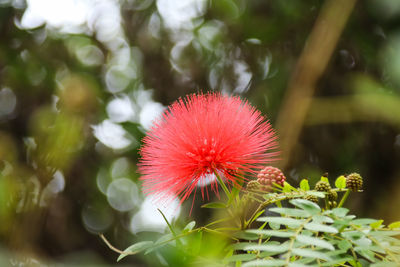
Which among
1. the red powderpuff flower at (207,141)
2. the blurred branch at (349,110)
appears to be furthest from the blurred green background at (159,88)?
the red powderpuff flower at (207,141)

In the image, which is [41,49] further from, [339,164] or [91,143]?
[339,164]

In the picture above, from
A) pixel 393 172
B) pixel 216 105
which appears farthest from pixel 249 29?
pixel 216 105

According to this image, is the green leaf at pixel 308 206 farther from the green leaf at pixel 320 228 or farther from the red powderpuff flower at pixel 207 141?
the red powderpuff flower at pixel 207 141

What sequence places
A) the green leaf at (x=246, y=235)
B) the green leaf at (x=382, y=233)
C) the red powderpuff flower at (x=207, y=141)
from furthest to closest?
the red powderpuff flower at (x=207, y=141), the green leaf at (x=246, y=235), the green leaf at (x=382, y=233)

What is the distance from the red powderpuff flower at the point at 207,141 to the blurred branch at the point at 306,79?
0.47 m

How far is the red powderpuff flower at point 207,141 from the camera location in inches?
47.0

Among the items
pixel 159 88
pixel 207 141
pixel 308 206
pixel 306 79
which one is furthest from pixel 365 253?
pixel 159 88

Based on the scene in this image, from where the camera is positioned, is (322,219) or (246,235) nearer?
(322,219)

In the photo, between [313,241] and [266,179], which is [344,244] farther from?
[266,179]

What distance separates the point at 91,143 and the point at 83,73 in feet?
1.73

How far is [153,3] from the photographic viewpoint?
331 centimetres

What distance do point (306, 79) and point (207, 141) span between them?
0.82 metres

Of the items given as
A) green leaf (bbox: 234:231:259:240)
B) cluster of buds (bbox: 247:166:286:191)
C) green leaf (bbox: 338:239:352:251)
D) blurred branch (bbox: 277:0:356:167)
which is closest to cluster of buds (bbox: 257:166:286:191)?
cluster of buds (bbox: 247:166:286:191)

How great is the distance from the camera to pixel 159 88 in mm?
3107
